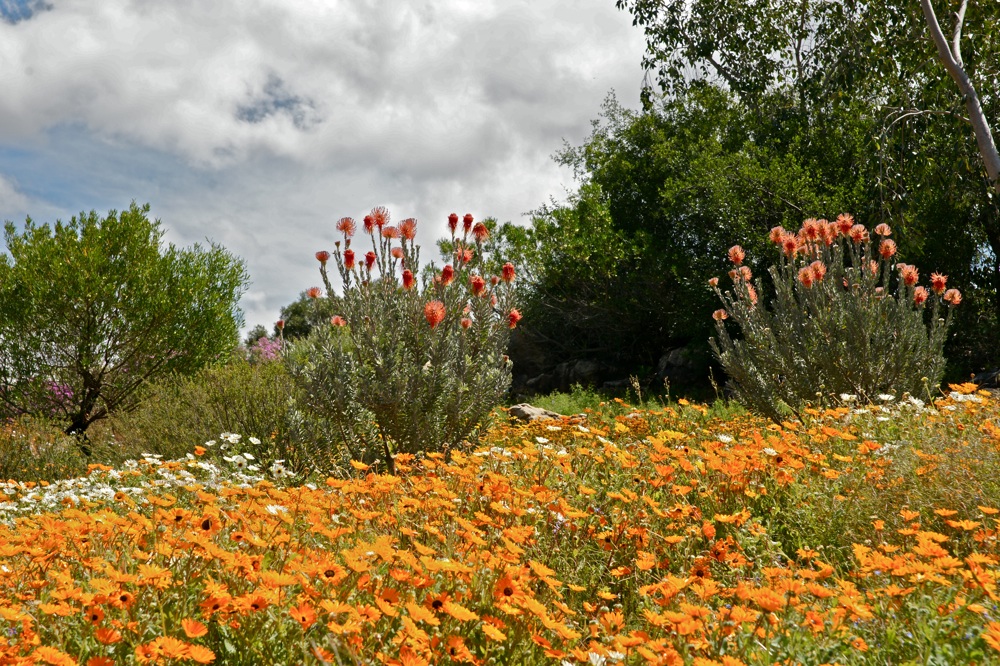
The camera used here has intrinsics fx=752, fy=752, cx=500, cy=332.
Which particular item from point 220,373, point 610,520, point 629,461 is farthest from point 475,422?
point 220,373

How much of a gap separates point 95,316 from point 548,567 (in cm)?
992

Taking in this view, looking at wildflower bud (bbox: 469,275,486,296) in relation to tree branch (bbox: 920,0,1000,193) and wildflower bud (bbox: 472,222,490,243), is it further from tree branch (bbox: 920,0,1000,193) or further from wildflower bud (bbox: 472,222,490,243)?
tree branch (bbox: 920,0,1000,193)

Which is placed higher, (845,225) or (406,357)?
(845,225)

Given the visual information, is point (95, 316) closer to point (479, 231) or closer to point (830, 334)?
point (479, 231)

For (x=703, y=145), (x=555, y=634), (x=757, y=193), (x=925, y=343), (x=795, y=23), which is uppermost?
(x=795, y=23)

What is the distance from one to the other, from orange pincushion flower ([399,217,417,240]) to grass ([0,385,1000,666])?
84.8 inches

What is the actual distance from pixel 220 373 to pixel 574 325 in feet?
36.5

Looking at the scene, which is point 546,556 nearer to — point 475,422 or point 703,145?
point 475,422

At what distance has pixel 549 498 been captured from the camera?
135 inches

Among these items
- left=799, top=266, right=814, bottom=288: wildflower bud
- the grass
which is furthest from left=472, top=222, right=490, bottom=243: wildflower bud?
left=799, top=266, right=814, bottom=288: wildflower bud

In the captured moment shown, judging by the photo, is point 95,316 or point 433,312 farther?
point 95,316

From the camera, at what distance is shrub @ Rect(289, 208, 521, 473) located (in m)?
5.97

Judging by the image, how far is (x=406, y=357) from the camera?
6086 mm

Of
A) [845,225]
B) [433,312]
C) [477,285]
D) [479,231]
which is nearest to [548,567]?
[433,312]
